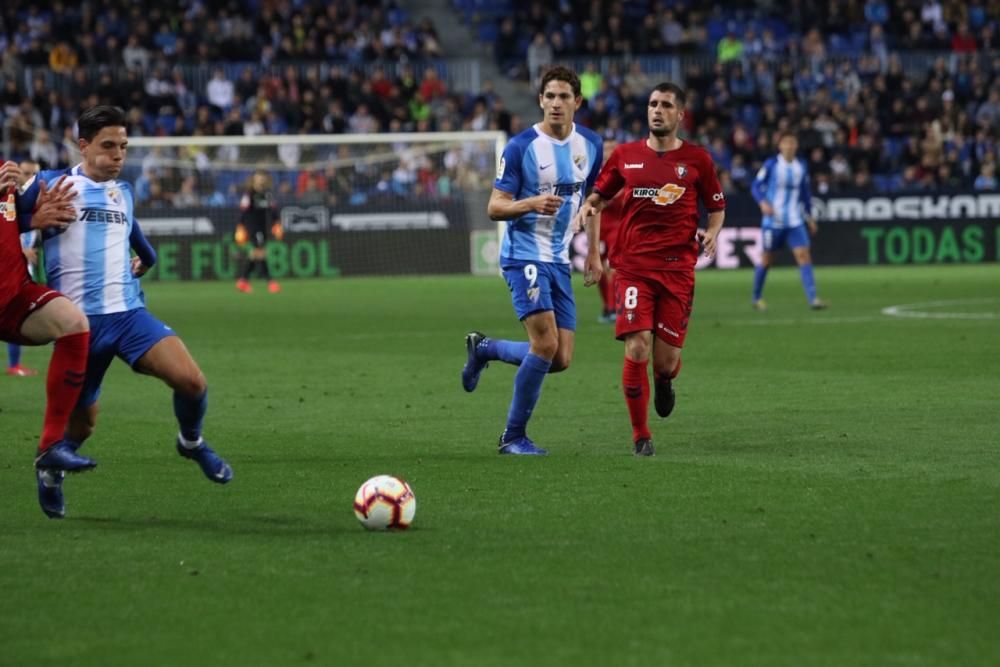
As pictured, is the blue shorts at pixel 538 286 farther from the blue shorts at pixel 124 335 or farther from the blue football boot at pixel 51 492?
the blue football boot at pixel 51 492

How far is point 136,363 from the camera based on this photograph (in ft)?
26.0

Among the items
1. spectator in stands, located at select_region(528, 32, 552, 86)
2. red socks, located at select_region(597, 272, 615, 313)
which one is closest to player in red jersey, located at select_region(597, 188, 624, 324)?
red socks, located at select_region(597, 272, 615, 313)

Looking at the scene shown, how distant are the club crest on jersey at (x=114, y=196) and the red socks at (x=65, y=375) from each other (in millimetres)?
738

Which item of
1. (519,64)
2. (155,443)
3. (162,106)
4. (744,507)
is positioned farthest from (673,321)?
(519,64)

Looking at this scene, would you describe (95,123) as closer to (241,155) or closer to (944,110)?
(241,155)

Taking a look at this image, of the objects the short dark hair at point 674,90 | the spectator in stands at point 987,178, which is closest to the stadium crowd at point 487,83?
the spectator in stands at point 987,178

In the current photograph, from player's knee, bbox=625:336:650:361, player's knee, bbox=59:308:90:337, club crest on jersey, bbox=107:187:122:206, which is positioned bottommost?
player's knee, bbox=625:336:650:361

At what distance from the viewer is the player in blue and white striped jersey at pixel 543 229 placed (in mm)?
9812

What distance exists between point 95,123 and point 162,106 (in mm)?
28546

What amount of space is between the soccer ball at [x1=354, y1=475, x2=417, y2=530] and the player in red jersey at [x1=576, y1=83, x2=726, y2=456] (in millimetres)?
2957

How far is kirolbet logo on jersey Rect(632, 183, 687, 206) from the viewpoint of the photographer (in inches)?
398

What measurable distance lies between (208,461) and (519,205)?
2.51m

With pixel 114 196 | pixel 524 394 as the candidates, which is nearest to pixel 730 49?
pixel 524 394

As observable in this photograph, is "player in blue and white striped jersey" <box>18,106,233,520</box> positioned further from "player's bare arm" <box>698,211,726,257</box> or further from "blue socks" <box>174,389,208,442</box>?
"player's bare arm" <box>698,211,726,257</box>
